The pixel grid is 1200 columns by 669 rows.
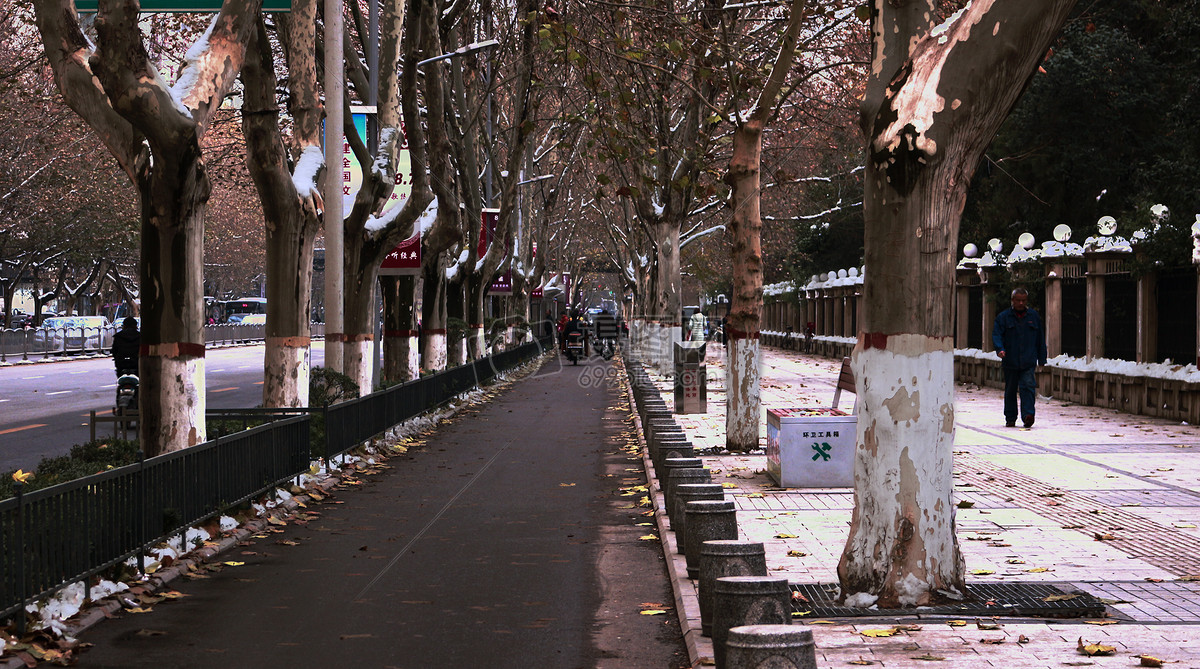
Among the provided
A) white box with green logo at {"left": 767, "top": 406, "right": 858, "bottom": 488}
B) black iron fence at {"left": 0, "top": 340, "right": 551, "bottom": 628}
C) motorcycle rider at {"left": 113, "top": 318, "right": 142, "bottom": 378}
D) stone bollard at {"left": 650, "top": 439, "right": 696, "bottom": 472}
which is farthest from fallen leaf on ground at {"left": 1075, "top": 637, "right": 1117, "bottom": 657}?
motorcycle rider at {"left": 113, "top": 318, "right": 142, "bottom": 378}

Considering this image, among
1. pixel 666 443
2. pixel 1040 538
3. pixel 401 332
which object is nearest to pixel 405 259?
pixel 401 332

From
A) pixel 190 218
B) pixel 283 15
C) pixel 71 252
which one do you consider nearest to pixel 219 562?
pixel 190 218

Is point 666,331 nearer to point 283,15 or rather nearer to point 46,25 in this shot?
point 283,15

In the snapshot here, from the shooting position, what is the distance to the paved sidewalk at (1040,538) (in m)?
6.74

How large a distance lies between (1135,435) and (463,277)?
19.3 m

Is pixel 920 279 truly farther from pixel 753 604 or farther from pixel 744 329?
pixel 744 329

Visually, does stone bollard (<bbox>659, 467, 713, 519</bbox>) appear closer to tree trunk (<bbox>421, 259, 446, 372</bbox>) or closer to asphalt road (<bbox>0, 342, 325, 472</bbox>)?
asphalt road (<bbox>0, 342, 325, 472</bbox>)

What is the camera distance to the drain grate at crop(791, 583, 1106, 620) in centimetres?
745

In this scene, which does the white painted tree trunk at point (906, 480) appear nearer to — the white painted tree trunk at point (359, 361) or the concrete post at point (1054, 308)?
the white painted tree trunk at point (359, 361)

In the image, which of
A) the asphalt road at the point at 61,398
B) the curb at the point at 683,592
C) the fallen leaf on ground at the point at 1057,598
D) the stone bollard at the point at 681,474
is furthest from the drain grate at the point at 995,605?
the asphalt road at the point at 61,398

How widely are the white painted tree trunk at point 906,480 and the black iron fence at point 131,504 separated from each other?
4651mm

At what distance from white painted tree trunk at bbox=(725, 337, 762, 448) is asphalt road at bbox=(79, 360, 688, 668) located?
7.44 ft

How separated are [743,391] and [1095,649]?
413 inches

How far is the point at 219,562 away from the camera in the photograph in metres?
9.82
